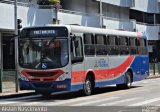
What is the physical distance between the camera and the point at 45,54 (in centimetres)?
2111

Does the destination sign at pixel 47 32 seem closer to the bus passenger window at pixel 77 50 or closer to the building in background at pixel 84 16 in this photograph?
the bus passenger window at pixel 77 50

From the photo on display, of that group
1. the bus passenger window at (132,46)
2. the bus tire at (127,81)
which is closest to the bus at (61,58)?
the bus tire at (127,81)

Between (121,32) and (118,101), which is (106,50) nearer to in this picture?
(121,32)

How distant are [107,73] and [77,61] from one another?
12.7 ft

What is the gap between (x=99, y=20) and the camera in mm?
46594

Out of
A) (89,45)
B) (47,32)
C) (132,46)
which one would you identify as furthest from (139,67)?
(47,32)

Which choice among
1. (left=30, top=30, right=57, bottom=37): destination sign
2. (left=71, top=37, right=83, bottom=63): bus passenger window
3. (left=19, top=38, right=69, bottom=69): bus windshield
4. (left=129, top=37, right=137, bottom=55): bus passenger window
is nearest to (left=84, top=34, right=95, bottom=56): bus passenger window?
(left=71, top=37, right=83, bottom=63): bus passenger window

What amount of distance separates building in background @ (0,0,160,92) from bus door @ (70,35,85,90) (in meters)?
2.83

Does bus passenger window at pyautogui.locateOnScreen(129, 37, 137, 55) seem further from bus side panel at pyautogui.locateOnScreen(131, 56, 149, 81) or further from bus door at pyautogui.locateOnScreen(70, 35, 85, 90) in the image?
bus door at pyautogui.locateOnScreen(70, 35, 85, 90)

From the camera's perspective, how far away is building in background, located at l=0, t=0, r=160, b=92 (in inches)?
1324

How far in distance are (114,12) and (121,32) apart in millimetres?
27404

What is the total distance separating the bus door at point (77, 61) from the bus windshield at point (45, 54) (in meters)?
0.42

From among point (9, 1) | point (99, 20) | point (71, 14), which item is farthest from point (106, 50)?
point (99, 20)

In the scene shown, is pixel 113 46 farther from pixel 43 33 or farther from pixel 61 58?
pixel 43 33
